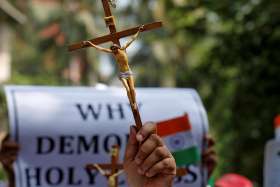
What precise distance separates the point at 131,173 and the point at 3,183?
231cm

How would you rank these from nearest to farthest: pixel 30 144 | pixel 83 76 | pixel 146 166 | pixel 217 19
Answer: pixel 146 166
pixel 30 144
pixel 217 19
pixel 83 76

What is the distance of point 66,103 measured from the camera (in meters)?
5.43

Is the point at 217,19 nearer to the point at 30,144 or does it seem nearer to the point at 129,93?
the point at 30,144

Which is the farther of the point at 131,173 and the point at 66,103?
the point at 66,103

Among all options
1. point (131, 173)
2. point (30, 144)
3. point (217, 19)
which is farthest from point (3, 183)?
point (217, 19)

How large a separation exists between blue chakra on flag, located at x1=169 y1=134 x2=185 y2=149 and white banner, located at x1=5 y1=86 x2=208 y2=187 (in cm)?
20

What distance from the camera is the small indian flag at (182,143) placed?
5.31m

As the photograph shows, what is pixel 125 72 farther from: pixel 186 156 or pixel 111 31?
pixel 186 156

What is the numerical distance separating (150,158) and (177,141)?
6.54 feet

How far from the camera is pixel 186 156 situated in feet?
17.6

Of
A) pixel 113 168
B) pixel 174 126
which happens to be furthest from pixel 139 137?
pixel 174 126

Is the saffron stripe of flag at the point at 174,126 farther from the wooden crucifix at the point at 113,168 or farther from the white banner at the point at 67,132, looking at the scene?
the wooden crucifix at the point at 113,168

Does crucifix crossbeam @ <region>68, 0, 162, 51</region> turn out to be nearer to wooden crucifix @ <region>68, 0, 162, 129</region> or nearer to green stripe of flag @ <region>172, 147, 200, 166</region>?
wooden crucifix @ <region>68, 0, 162, 129</region>

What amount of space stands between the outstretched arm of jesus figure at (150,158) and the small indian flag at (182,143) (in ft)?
6.00
